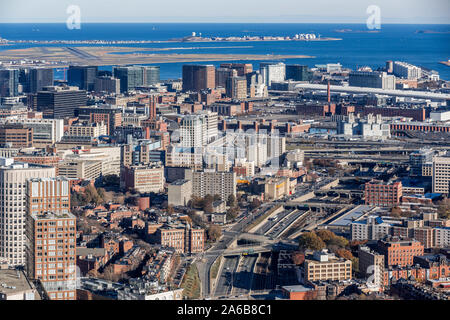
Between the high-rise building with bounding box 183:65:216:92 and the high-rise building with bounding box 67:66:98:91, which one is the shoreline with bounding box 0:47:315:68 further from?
the high-rise building with bounding box 183:65:216:92

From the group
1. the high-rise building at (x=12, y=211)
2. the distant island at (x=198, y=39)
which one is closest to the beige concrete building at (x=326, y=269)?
the high-rise building at (x=12, y=211)

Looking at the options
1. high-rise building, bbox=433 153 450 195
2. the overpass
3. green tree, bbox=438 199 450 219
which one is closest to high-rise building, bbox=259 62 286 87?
the overpass

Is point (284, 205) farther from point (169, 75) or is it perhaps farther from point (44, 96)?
point (169, 75)

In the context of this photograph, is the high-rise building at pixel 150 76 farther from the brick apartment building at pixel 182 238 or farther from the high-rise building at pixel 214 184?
the brick apartment building at pixel 182 238

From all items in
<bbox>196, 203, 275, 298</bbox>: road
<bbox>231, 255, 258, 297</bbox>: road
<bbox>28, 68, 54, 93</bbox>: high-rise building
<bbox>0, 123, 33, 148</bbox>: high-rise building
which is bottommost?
<bbox>231, 255, 258, 297</bbox>: road

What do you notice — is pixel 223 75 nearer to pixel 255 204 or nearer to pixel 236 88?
pixel 236 88

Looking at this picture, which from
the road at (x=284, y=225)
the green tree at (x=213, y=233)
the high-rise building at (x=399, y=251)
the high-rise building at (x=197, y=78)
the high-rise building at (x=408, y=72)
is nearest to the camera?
the high-rise building at (x=399, y=251)

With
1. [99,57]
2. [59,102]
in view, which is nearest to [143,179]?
[59,102]
